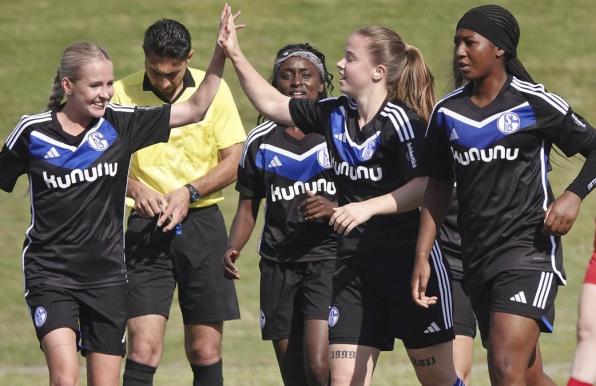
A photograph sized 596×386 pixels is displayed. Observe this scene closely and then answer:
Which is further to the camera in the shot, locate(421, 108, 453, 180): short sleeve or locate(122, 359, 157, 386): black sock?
locate(122, 359, 157, 386): black sock

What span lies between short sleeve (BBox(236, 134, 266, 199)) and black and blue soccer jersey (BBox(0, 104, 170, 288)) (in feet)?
3.37

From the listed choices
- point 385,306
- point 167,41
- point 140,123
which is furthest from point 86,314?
point 167,41

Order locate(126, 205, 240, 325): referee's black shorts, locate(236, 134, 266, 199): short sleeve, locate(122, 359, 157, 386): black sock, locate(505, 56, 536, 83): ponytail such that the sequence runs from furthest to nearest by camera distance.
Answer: locate(126, 205, 240, 325): referee's black shorts
locate(122, 359, 157, 386): black sock
locate(236, 134, 266, 199): short sleeve
locate(505, 56, 536, 83): ponytail

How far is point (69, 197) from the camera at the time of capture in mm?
7598

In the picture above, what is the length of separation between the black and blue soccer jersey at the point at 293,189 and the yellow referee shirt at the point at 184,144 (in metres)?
0.72

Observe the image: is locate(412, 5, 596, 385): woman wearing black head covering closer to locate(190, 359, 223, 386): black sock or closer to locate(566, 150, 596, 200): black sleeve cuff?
locate(566, 150, 596, 200): black sleeve cuff

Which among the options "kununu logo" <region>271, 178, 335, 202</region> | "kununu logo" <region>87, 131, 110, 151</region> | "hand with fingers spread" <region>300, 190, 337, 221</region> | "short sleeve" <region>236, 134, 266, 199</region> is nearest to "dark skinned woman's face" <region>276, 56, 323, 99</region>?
"short sleeve" <region>236, 134, 266, 199</region>

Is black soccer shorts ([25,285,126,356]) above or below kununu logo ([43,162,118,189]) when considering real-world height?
below

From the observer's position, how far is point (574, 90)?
2184 cm

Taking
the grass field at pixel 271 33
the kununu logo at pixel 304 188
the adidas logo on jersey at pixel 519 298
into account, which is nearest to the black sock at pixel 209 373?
the kununu logo at pixel 304 188

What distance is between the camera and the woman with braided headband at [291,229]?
27.6ft

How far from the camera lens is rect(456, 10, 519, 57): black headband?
23.1 feet

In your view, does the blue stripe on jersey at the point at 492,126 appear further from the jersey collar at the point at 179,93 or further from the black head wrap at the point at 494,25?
the jersey collar at the point at 179,93

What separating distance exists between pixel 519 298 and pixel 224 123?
291 cm
